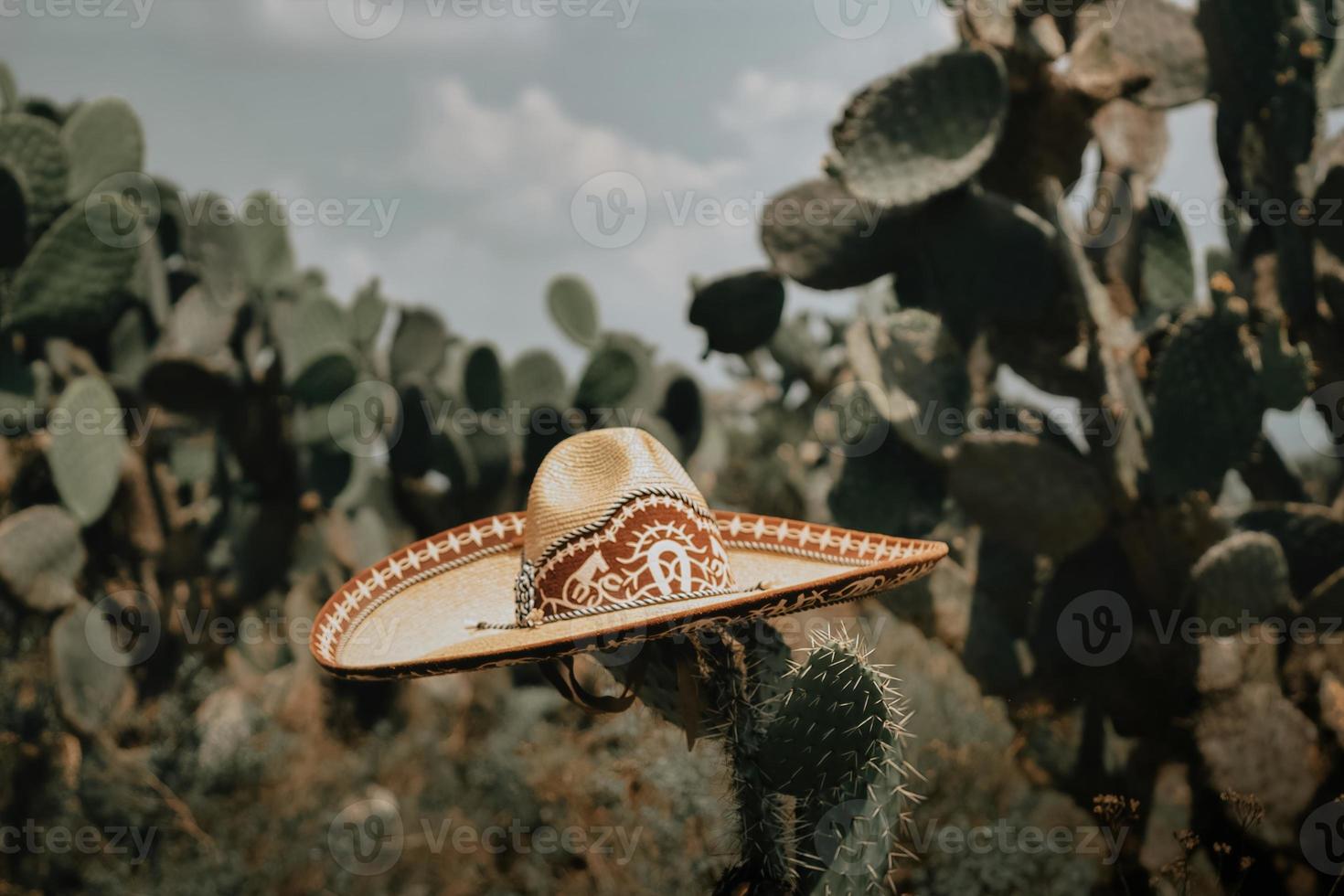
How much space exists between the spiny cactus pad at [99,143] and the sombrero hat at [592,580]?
182 inches

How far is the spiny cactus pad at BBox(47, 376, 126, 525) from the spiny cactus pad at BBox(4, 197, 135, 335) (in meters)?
0.33

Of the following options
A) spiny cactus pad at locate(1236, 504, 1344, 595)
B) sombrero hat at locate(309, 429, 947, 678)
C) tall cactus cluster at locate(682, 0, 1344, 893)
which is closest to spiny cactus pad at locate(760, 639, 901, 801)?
sombrero hat at locate(309, 429, 947, 678)

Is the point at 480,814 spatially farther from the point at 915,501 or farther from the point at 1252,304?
the point at 1252,304

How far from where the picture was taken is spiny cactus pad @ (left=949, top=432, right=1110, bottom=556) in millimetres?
3447

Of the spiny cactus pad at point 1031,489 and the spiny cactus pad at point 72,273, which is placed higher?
the spiny cactus pad at point 72,273

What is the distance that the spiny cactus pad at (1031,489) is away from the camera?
3.45m

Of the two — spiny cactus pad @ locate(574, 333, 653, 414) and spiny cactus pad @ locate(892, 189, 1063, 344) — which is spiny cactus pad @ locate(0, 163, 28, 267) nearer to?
spiny cactus pad @ locate(574, 333, 653, 414)

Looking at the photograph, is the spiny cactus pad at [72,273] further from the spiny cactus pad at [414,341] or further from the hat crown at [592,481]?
the hat crown at [592,481]

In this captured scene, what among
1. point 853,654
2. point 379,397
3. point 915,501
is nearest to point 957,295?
point 915,501

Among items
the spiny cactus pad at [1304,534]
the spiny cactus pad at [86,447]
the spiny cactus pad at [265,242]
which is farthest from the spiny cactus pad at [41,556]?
the spiny cactus pad at [1304,534]

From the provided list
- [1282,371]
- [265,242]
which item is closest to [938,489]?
[1282,371]

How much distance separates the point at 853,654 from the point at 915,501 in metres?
2.07

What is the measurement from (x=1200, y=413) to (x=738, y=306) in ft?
5.09

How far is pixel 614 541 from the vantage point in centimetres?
184
